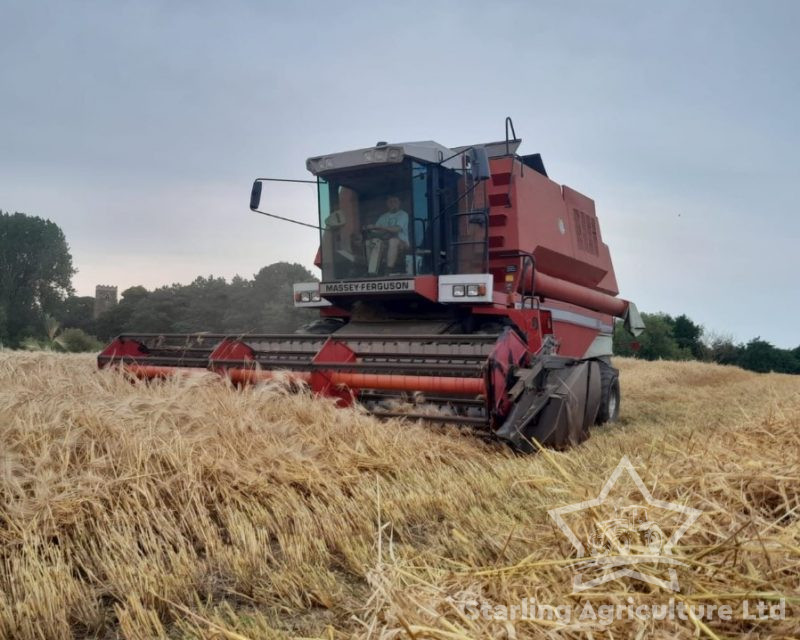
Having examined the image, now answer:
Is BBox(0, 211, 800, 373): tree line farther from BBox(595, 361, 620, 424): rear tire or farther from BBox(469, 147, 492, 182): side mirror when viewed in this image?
BBox(469, 147, 492, 182): side mirror

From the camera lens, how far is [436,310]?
591 cm

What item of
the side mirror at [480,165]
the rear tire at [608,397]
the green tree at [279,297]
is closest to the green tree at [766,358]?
the green tree at [279,297]

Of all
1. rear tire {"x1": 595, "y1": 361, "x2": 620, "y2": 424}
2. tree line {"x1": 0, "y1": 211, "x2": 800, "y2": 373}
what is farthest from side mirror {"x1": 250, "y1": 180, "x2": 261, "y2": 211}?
tree line {"x1": 0, "y1": 211, "x2": 800, "y2": 373}

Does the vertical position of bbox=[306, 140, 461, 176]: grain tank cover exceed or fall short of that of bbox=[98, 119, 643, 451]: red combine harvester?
it exceeds it

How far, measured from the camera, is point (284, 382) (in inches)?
182

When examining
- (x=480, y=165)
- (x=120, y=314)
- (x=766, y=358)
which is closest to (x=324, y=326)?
(x=480, y=165)

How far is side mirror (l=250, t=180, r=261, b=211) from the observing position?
5.76 m

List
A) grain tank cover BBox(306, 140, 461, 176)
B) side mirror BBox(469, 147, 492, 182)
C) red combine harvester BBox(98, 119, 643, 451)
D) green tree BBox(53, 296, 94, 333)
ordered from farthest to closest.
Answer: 1. green tree BBox(53, 296, 94, 333)
2. grain tank cover BBox(306, 140, 461, 176)
3. side mirror BBox(469, 147, 492, 182)
4. red combine harvester BBox(98, 119, 643, 451)

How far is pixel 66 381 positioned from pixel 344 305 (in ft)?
8.48

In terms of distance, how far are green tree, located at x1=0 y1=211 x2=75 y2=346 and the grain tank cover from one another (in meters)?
19.5

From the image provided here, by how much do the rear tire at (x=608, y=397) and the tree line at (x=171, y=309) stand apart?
1339 centimetres

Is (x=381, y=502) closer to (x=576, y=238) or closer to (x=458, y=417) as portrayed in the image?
(x=458, y=417)

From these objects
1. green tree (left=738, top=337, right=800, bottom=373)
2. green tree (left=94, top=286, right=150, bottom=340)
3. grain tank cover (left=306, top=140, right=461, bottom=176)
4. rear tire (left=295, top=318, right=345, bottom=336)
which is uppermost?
grain tank cover (left=306, top=140, right=461, bottom=176)

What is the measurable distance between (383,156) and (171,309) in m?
17.5
